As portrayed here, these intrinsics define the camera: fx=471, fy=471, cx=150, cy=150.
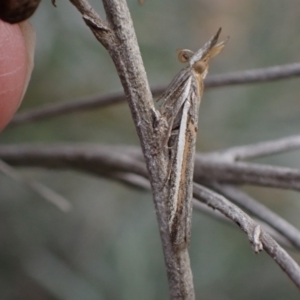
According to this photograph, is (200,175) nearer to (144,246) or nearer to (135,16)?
(144,246)

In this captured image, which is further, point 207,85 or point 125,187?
point 125,187

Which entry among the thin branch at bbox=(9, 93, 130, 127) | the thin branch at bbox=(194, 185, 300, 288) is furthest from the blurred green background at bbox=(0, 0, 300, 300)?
the thin branch at bbox=(194, 185, 300, 288)

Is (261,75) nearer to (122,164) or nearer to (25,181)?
(122,164)

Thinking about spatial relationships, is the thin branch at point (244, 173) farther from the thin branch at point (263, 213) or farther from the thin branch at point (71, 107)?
the thin branch at point (71, 107)

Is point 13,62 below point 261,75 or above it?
below

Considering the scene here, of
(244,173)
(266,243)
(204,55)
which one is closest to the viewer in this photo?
(266,243)

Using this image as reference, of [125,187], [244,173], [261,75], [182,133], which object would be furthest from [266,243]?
[125,187]

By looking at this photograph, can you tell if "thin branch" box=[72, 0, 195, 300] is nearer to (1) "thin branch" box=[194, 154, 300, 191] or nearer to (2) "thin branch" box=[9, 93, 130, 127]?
(1) "thin branch" box=[194, 154, 300, 191]
